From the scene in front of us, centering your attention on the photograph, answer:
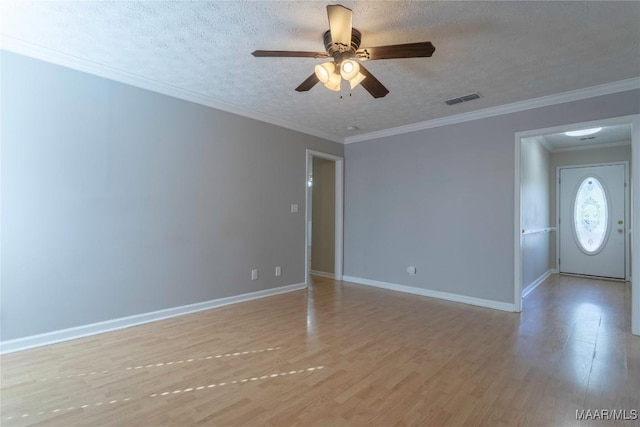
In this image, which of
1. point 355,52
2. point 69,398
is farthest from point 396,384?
point 355,52

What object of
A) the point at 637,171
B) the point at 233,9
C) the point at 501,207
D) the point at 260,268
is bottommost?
the point at 260,268

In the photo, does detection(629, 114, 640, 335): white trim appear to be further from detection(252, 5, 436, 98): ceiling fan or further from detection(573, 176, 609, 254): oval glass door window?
detection(573, 176, 609, 254): oval glass door window

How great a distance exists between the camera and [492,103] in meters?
3.87

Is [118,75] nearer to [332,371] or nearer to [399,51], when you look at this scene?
[399,51]

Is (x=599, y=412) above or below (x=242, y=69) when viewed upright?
below

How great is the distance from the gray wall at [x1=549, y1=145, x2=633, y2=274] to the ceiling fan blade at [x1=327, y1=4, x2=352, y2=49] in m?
6.56

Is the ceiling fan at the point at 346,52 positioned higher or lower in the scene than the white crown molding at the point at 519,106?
lower

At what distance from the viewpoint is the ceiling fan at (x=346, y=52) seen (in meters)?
1.98

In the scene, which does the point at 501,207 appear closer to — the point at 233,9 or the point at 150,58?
the point at 233,9

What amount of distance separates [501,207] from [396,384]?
2.91m

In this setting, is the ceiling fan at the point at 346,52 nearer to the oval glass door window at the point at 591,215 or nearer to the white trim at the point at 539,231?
the white trim at the point at 539,231

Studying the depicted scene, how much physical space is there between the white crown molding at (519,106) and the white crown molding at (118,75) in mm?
1852

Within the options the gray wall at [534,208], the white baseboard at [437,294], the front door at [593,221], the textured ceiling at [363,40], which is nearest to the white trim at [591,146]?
the gray wall at [534,208]

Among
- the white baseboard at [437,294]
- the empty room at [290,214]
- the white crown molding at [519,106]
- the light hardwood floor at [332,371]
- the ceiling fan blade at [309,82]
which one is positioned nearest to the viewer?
the light hardwood floor at [332,371]
